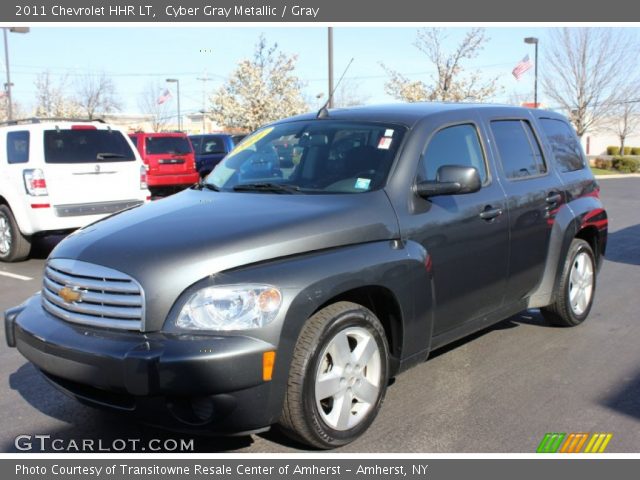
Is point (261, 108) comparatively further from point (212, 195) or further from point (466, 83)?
point (212, 195)

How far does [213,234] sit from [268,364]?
2.37 feet

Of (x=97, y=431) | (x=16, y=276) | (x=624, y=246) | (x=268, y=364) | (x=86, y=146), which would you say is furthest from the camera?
(x=624, y=246)

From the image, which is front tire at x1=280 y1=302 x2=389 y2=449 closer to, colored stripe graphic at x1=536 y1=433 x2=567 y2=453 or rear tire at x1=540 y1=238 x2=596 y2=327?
colored stripe graphic at x1=536 y1=433 x2=567 y2=453

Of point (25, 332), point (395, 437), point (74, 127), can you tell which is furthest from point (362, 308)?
point (74, 127)

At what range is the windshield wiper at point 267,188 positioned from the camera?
4.13 metres

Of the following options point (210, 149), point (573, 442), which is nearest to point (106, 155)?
point (573, 442)

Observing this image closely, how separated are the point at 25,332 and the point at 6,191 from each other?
6452 mm

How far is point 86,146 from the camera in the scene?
946cm

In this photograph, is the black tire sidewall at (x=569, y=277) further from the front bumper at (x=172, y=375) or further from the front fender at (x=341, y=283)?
the front bumper at (x=172, y=375)

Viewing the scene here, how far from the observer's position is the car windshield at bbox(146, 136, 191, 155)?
57.3 feet

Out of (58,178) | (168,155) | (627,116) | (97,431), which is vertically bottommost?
(97,431)

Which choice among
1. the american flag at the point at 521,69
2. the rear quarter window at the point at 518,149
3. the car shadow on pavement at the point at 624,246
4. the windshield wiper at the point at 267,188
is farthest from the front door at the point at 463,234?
the american flag at the point at 521,69

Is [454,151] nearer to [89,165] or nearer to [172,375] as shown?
[172,375]

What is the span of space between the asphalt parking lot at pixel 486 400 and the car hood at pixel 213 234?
1043mm
